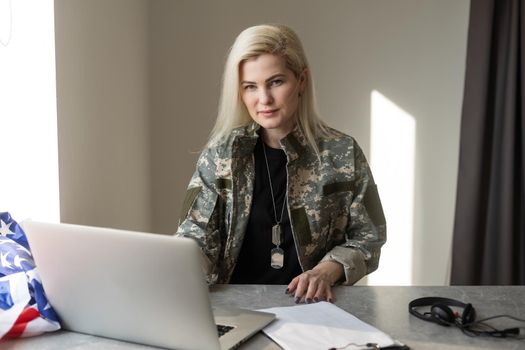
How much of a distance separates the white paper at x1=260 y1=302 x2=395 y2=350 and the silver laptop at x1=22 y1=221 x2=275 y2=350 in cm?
6

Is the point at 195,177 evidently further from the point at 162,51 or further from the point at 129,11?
the point at 162,51

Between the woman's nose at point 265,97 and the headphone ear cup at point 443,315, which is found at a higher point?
the woman's nose at point 265,97

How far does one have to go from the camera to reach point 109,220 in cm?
223

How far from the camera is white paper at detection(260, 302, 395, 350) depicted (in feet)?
4.06

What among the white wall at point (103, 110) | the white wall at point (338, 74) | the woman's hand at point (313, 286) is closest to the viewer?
the woman's hand at point (313, 286)

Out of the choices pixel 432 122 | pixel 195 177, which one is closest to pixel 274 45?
pixel 195 177

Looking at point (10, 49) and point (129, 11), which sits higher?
point (129, 11)

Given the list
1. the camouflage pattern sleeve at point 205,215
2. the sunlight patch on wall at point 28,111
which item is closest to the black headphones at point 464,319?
the camouflage pattern sleeve at point 205,215

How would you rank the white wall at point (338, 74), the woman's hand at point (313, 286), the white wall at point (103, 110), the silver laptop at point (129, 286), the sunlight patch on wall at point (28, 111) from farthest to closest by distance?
the white wall at point (338, 74) → the white wall at point (103, 110) → the sunlight patch on wall at point (28, 111) → the woman's hand at point (313, 286) → the silver laptop at point (129, 286)

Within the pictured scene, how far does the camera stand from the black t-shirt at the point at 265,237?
1.85 m

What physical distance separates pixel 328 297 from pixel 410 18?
185cm

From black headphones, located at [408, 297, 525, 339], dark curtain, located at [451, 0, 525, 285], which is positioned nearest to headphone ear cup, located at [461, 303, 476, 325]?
black headphones, located at [408, 297, 525, 339]

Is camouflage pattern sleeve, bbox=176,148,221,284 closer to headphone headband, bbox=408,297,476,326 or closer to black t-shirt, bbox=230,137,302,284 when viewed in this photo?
black t-shirt, bbox=230,137,302,284

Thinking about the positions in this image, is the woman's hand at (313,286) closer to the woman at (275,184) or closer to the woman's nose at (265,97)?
the woman at (275,184)
